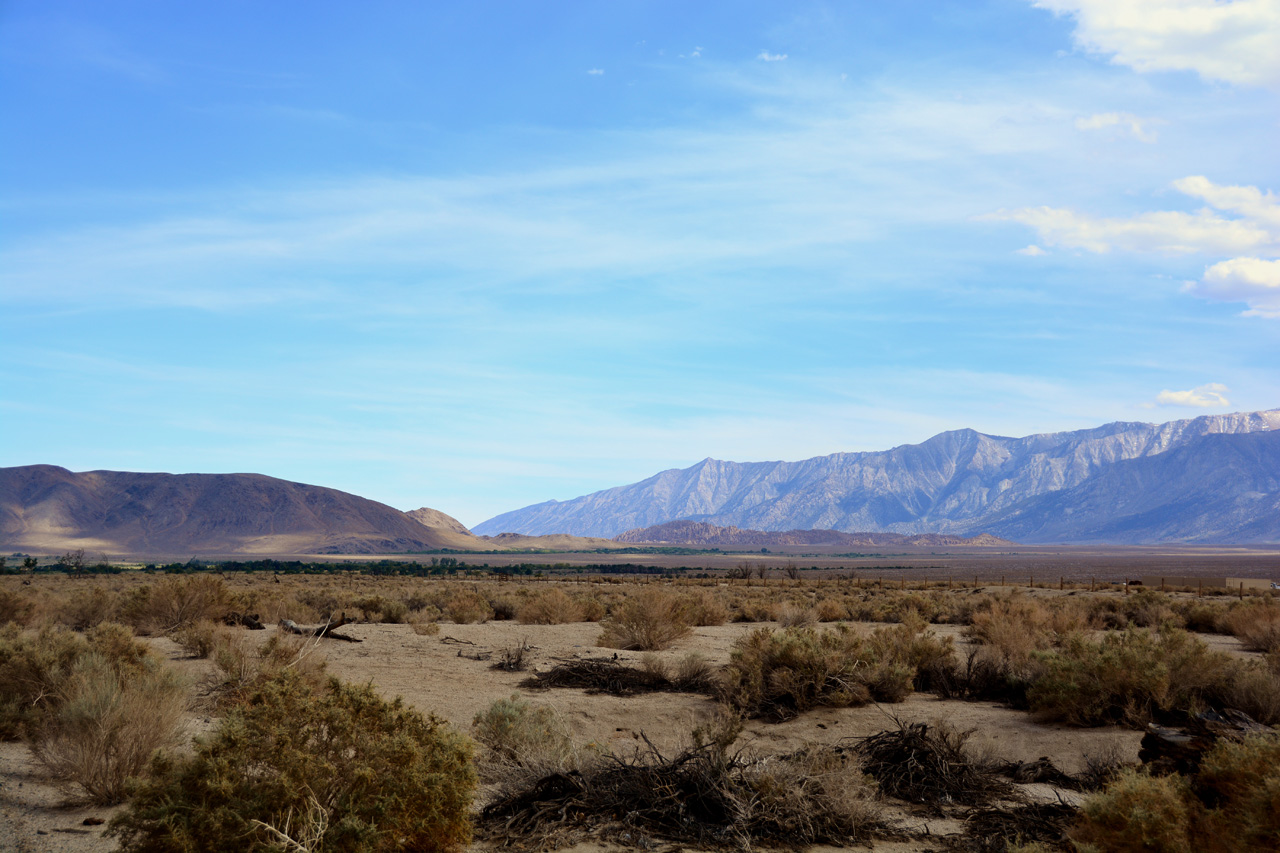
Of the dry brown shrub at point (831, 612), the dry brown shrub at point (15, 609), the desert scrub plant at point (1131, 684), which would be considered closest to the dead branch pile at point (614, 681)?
the desert scrub plant at point (1131, 684)

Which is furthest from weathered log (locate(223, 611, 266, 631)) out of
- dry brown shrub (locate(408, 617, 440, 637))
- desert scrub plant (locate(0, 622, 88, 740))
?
desert scrub plant (locate(0, 622, 88, 740))

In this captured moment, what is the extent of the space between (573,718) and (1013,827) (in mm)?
6907

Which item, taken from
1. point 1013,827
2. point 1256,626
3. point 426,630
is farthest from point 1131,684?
point 426,630

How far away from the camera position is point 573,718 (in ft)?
43.9

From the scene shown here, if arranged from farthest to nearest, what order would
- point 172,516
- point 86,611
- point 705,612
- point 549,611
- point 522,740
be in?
point 172,516 < point 705,612 < point 549,611 < point 86,611 < point 522,740

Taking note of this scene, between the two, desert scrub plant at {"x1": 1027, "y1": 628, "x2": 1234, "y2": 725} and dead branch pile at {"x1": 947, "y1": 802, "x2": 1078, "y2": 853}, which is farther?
desert scrub plant at {"x1": 1027, "y1": 628, "x2": 1234, "y2": 725}

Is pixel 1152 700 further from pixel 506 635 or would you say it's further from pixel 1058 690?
pixel 506 635

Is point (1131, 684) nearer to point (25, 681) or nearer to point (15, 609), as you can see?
point (25, 681)

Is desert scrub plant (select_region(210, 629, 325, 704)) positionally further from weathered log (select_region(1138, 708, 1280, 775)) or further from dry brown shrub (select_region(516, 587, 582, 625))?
dry brown shrub (select_region(516, 587, 582, 625))

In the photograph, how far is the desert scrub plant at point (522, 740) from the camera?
912 centimetres

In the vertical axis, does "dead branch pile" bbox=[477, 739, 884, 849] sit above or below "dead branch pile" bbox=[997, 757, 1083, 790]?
above

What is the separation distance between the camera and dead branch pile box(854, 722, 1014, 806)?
379 inches

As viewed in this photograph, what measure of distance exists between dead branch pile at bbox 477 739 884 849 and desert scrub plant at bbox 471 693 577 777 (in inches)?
12.1

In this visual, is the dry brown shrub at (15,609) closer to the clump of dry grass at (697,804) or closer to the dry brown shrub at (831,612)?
the clump of dry grass at (697,804)
